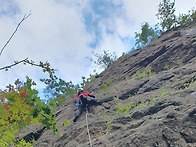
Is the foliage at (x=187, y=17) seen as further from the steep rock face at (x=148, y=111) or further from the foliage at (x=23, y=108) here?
the foliage at (x=23, y=108)

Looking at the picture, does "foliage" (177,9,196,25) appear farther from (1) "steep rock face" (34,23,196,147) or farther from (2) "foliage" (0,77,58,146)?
(2) "foliage" (0,77,58,146)

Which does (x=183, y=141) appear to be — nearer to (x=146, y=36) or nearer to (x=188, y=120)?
(x=188, y=120)

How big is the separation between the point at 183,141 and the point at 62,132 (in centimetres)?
386

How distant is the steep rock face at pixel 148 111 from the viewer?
406 cm

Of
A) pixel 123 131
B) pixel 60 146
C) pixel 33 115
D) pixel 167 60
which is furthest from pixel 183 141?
pixel 167 60

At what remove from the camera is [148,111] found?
5.26 m

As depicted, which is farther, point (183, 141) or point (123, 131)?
point (123, 131)

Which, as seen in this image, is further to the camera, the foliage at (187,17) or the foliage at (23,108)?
the foliage at (187,17)

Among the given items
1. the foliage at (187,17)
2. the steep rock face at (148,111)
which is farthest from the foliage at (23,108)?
the foliage at (187,17)

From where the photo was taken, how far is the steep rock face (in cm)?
406

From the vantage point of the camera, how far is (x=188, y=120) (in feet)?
13.4

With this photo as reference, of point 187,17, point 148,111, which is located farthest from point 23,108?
point 187,17

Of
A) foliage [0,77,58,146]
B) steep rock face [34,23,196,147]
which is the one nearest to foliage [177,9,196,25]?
steep rock face [34,23,196,147]

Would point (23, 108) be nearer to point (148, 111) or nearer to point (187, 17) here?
point (148, 111)
